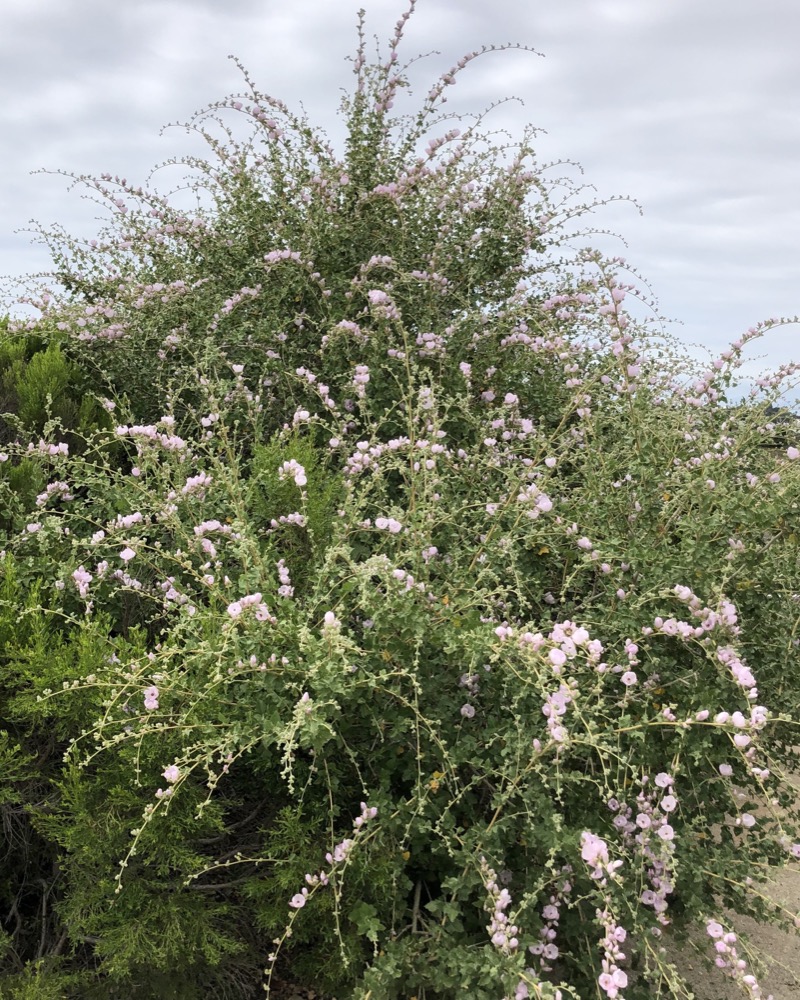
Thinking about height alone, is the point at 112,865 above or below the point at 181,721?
below

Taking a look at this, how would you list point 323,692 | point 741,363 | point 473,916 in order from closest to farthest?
point 323,692, point 473,916, point 741,363

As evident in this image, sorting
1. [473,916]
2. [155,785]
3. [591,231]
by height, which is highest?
[591,231]

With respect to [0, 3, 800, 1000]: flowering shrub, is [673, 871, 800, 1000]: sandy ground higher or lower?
lower

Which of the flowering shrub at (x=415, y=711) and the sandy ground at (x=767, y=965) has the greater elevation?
the flowering shrub at (x=415, y=711)

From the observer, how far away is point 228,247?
494cm

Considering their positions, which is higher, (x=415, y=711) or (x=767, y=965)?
(x=415, y=711)

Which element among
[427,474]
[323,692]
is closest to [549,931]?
[323,692]

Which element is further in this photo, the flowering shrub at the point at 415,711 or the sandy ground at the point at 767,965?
the sandy ground at the point at 767,965

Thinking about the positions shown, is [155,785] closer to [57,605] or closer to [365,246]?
[57,605]

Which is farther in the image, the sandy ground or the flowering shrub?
the sandy ground

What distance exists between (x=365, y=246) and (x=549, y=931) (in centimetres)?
374

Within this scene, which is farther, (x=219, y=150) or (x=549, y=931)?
(x=219, y=150)

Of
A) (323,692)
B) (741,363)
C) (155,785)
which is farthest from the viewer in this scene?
(741,363)

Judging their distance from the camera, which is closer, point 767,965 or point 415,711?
point 415,711
